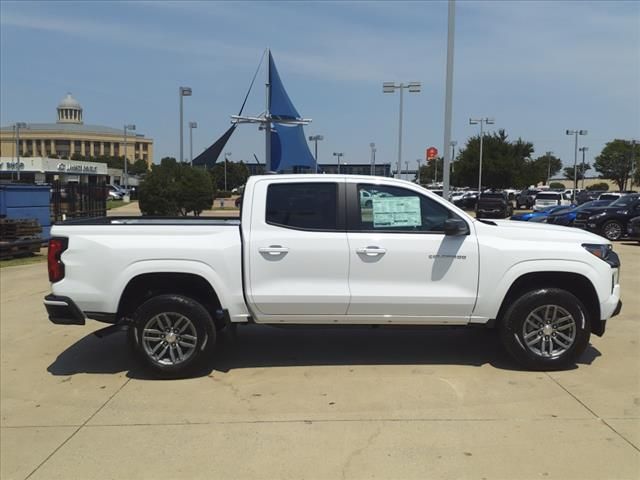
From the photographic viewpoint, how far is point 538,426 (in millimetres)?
4391

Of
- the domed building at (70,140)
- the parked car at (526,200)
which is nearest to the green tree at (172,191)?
the parked car at (526,200)

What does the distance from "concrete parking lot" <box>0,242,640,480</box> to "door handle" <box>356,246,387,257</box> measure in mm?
1105

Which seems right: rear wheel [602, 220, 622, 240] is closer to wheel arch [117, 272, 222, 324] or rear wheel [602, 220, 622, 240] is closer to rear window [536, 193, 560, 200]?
wheel arch [117, 272, 222, 324]

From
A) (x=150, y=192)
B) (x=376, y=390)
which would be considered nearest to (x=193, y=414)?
(x=376, y=390)

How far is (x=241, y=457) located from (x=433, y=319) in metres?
2.25

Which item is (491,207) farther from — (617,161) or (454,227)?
(617,161)

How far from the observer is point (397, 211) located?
5.56m

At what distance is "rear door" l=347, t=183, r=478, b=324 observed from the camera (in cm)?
539

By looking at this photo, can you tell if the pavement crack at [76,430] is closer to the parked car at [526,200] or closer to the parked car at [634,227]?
the parked car at [634,227]

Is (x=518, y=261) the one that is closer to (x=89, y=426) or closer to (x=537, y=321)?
(x=537, y=321)

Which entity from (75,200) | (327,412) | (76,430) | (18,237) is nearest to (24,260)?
(18,237)

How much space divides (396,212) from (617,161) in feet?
313

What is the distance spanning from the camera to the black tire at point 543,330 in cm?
541

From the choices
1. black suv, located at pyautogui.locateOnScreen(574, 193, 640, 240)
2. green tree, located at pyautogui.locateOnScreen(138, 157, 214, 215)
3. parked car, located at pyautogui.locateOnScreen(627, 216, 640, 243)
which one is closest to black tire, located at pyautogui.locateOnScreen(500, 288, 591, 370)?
parked car, located at pyautogui.locateOnScreen(627, 216, 640, 243)
